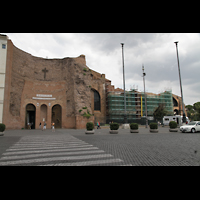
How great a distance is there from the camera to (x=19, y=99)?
27859mm

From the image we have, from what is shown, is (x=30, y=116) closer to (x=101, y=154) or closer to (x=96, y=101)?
(x=96, y=101)

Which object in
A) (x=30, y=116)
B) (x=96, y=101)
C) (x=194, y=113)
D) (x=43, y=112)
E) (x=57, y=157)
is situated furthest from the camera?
(x=194, y=113)

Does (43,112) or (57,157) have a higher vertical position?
(43,112)

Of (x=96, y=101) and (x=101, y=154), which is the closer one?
(x=101, y=154)

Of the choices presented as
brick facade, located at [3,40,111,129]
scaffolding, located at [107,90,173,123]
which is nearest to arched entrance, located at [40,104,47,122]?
brick facade, located at [3,40,111,129]

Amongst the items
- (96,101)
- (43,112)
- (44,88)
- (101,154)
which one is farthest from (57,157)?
(96,101)

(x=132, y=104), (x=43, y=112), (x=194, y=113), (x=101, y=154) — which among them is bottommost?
(x=101, y=154)

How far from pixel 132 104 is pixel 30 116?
83.6ft

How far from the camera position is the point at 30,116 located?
104 ft

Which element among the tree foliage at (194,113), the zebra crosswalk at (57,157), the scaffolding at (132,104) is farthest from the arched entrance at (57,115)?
the tree foliage at (194,113)

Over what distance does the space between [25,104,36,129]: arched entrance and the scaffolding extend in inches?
676
